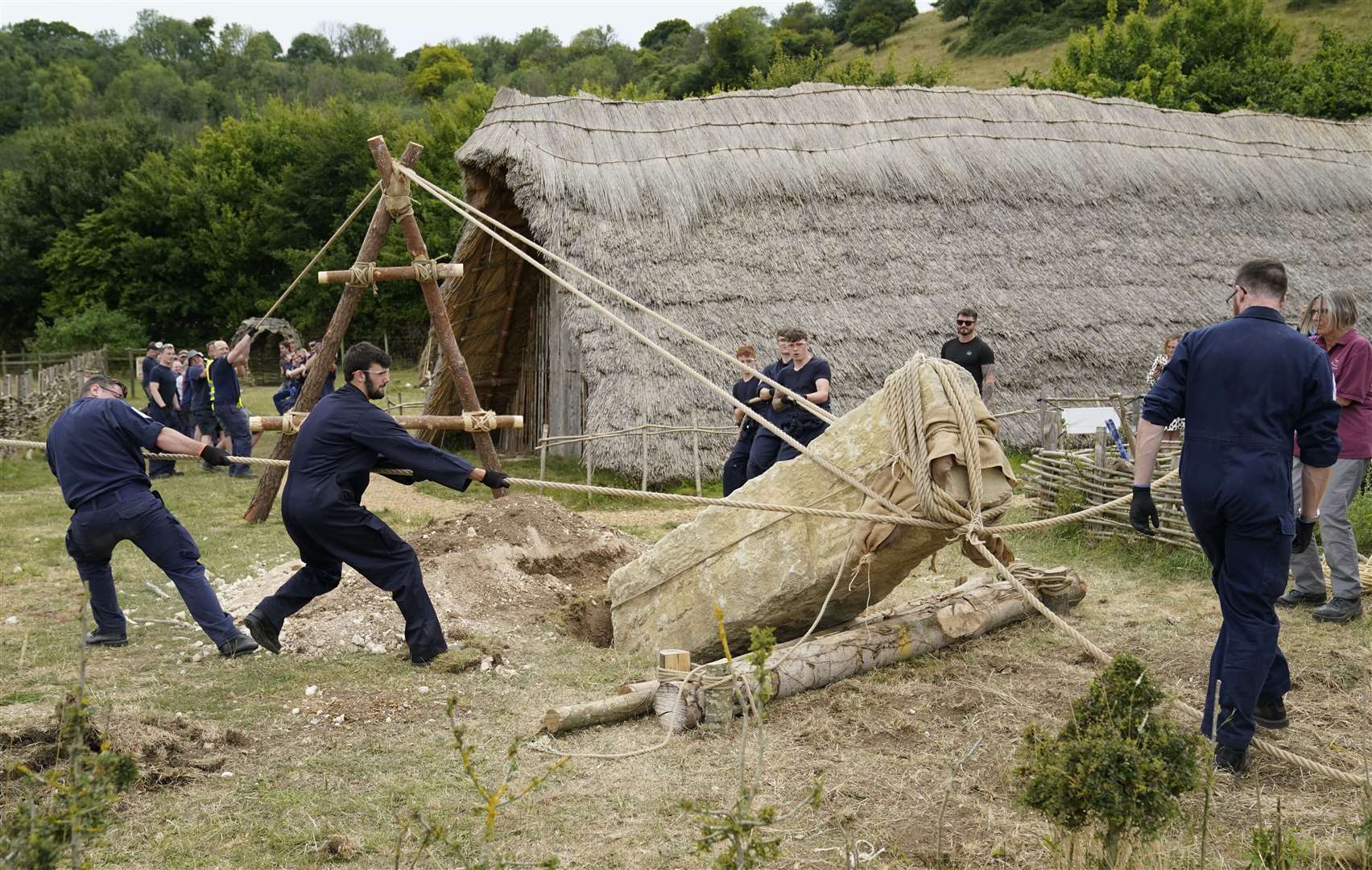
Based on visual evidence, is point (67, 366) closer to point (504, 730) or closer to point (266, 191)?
point (266, 191)

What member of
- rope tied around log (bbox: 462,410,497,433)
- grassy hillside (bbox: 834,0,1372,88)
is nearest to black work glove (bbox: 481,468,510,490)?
rope tied around log (bbox: 462,410,497,433)

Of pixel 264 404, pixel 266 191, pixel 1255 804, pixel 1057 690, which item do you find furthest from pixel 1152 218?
pixel 266 191

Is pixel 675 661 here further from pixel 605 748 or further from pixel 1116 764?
pixel 1116 764

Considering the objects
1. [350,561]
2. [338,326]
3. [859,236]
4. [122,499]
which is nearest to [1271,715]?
[350,561]

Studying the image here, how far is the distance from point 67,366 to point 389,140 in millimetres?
16822

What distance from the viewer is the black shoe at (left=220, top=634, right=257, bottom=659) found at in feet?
18.2

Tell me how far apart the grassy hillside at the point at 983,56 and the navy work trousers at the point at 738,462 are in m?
24.1

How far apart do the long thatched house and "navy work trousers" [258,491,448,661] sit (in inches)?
219

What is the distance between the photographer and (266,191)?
30.3 metres

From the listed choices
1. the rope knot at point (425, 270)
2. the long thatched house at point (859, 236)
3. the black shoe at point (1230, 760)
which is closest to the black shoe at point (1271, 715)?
the black shoe at point (1230, 760)

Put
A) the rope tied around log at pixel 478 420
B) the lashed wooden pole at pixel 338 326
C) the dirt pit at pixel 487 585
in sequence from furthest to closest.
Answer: the lashed wooden pole at pixel 338 326
the rope tied around log at pixel 478 420
the dirt pit at pixel 487 585

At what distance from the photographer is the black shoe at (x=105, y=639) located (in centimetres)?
579

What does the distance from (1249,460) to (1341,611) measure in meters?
2.52

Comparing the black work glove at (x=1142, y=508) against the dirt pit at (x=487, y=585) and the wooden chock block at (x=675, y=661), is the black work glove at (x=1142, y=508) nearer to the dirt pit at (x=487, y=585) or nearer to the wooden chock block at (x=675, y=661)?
the wooden chock block at (x=675, y=661)
